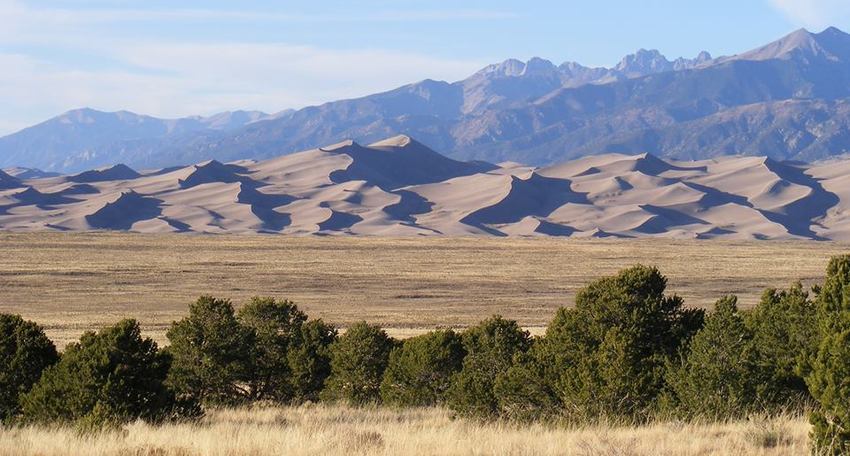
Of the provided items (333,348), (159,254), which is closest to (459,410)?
(333,348)

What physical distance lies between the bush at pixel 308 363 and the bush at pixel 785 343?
8370mm

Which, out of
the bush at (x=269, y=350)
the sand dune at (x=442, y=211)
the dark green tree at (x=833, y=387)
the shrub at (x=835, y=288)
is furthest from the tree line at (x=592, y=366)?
the sand dune at (x=442, y=211)

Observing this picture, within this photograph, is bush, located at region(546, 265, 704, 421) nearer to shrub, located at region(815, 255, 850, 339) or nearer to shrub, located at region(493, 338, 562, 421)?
shrub, located at region(493, 338, 562, 421)

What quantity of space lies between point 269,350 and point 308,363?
2.50ft

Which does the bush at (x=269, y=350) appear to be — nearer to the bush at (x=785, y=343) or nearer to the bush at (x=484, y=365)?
the bush at (x=484, y=365)

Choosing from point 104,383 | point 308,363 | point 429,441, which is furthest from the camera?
point 308,363

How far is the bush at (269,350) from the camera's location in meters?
20.1

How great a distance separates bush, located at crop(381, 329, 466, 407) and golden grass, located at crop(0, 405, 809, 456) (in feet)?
22.0

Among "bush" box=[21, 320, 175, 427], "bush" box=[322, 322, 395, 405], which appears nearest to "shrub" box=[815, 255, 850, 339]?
"bush" box=[21, 320, 175, 427]

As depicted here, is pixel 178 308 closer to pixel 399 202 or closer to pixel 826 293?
pixel 826 293

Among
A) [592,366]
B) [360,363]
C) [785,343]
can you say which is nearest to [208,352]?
[360,363]

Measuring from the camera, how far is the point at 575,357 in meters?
14.6

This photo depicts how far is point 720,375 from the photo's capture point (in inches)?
536

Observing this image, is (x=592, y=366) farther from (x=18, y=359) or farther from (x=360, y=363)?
(x=18, y=359)
